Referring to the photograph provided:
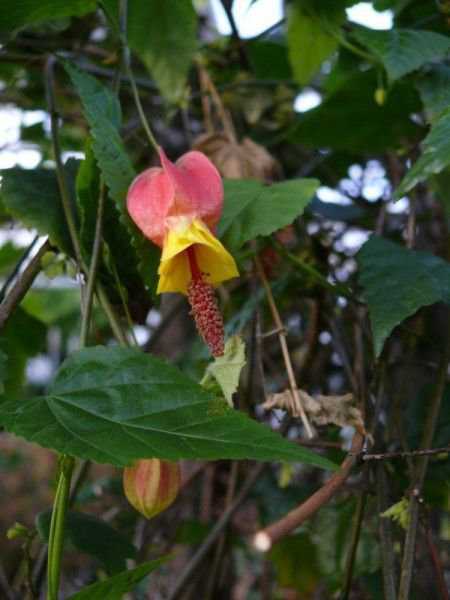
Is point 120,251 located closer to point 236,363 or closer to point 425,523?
point 236,363

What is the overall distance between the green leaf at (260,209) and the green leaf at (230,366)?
0.27 ft

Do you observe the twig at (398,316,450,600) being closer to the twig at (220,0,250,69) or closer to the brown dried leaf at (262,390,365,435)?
the brown dried leaf at (262,390,365,435)

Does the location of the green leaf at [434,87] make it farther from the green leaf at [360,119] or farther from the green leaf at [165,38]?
the green leaf at [165,38]

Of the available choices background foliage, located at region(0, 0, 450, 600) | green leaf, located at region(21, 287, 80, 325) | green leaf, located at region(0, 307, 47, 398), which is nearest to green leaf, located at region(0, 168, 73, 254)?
background foliage, located at region(0, 0, 450, 600)

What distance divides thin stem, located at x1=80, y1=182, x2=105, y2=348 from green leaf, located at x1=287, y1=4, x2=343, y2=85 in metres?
0.32

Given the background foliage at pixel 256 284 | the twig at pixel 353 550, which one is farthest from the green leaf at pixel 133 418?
the twig at pixel 353 550

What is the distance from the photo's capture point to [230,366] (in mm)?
607

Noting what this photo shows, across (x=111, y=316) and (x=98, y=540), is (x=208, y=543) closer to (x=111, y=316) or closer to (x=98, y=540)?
(x=98, y=540)

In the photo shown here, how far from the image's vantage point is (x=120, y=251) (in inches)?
27.3

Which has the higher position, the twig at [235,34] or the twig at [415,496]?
the twig at [235,34]

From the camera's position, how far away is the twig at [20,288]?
0.62 meters

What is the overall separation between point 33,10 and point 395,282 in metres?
0.37

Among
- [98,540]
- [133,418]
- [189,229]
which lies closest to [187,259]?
[189,229]

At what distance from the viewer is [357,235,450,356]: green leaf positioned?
64 centimetres
